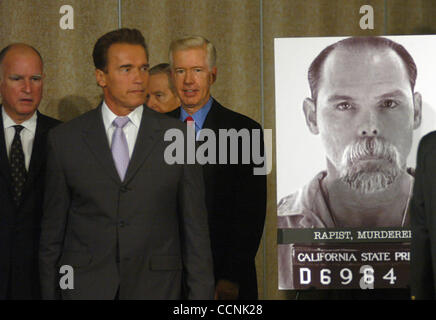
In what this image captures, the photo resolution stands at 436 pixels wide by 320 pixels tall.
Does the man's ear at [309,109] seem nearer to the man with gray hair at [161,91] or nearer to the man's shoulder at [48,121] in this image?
the man with gray hair at [161,91]

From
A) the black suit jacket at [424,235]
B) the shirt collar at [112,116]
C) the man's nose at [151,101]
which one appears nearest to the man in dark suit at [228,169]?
the man's nose at [151,101]

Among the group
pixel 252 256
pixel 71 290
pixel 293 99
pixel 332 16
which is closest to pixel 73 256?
pixel 71 290

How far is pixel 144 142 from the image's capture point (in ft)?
10.1

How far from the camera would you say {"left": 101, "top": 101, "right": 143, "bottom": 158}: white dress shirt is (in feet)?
10.3

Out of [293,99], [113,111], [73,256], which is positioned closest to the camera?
[73,256]

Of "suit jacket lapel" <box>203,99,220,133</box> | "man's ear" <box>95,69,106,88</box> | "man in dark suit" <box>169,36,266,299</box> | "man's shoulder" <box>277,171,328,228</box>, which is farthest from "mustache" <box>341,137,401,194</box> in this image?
"man's ear" <box>95,69,106,88</box>

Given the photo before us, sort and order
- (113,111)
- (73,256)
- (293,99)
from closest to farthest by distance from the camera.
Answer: (73,256), (113,111), (293,99)

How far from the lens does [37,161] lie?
10.7 feet

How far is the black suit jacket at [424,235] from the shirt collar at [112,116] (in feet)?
4.75

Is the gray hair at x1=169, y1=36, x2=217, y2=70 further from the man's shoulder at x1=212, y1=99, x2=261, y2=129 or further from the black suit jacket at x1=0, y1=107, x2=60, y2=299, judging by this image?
the black suit jacket at x1=0, y1=107, x2=60, y2=299

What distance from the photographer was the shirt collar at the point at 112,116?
10.4ft

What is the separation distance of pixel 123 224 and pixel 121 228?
2 centimetres
